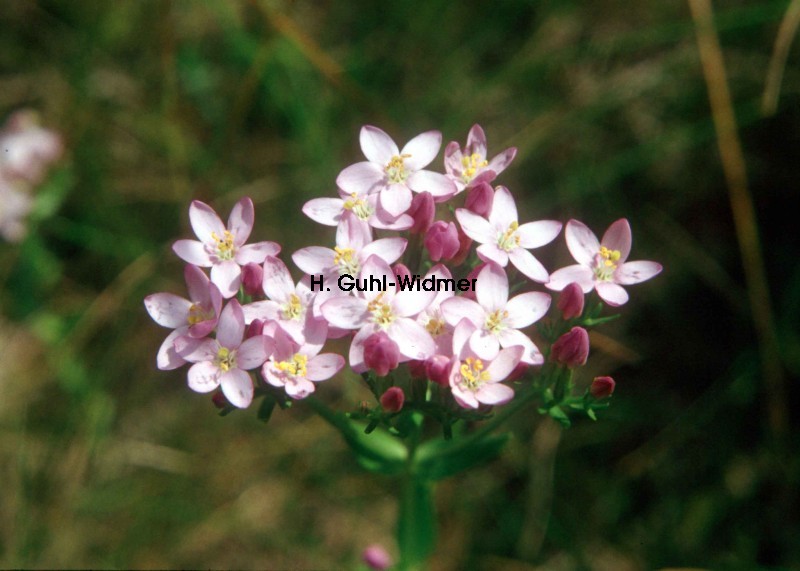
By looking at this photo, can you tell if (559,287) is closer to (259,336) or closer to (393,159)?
(393,159)

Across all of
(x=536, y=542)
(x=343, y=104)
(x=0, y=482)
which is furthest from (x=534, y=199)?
(x=0, y=482)

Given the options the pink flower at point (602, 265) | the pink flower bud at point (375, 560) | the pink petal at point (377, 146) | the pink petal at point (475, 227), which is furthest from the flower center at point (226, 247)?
the pink flower bud at point (375, 560)

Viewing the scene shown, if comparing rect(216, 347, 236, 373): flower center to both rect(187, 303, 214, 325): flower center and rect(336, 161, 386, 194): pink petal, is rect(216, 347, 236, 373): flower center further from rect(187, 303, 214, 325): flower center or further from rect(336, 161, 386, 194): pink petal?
rect(336, 161, 386, 194): pink petal

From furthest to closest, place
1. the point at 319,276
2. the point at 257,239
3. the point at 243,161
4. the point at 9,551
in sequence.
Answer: the point at 243,161
the point at 257,239
the point at 9,551
the point at 319,276

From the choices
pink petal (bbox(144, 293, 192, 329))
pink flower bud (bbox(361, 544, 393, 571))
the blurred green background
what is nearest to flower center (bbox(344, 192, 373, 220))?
pink petal (bbox(144, 293, 192, 329))

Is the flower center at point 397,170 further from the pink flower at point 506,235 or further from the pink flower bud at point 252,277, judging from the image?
the pink flower bud at point 252,277

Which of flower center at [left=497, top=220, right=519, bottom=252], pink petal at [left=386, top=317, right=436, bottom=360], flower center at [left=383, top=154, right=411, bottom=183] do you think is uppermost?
flower center at [left=383, top=154, right=411, bottom=183]
